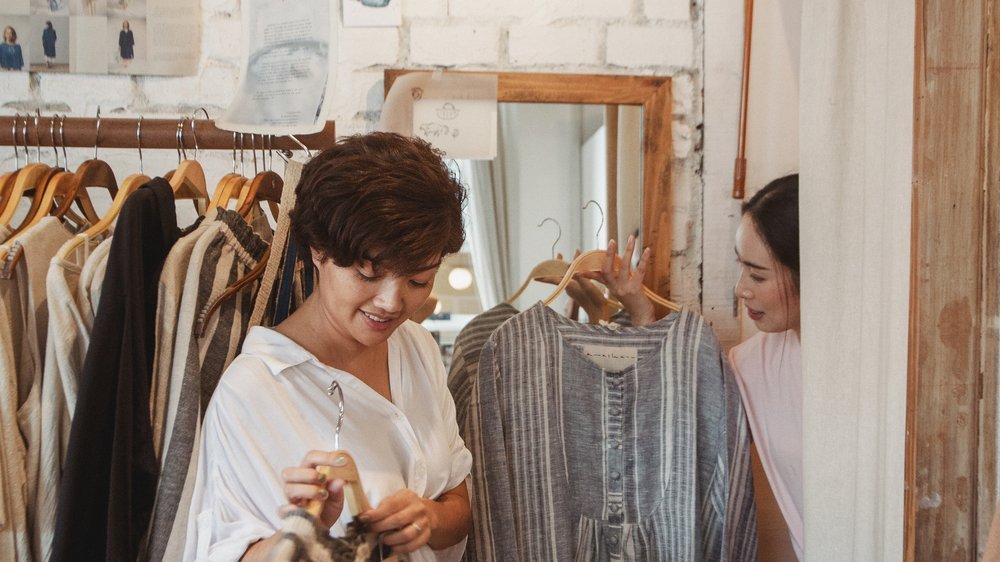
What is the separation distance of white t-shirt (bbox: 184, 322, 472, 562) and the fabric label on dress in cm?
36

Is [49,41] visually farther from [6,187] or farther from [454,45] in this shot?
[454,45]

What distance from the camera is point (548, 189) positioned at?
156 cm

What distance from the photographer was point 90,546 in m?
0.91

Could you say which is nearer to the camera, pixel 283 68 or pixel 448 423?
pixel 448 423

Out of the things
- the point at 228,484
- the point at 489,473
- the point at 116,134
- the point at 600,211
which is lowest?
the point at 489,473

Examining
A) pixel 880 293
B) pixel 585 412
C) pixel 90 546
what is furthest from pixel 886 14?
pixel 90 546

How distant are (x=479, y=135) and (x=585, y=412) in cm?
58

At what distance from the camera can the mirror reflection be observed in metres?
1.56

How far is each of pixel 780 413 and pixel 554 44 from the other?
2.72 ft

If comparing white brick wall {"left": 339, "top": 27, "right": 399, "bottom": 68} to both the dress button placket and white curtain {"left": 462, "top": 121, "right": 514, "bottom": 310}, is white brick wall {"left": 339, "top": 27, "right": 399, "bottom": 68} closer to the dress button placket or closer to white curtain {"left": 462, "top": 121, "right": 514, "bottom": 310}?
→ white curtain {"left": 462, "top": 121, "right": 514, "bottom": 310}

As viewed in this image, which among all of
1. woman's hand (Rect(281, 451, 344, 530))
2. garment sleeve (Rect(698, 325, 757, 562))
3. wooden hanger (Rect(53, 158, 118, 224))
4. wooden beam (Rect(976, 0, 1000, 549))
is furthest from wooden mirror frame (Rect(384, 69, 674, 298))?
woman's hand (Rect(281, 451, 344, 530))

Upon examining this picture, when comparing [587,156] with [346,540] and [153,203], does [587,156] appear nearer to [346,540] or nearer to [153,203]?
[153,203]

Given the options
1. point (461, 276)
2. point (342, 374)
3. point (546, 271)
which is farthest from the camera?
point (461, 276)

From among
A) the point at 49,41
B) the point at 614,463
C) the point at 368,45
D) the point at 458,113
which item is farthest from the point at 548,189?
the point at 49,41
